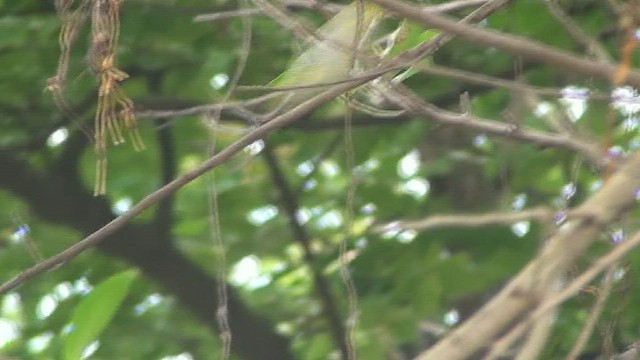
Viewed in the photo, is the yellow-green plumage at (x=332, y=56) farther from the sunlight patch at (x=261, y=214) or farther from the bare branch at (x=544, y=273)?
the sunlight patch at (x=261, y=214)

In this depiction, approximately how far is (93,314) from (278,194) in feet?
4.92

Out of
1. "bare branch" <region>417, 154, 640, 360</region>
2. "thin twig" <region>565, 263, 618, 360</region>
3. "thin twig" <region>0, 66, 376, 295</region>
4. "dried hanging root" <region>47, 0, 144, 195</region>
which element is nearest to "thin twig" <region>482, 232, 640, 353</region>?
"bare branch" <region>417, 154, 640, 360</region>

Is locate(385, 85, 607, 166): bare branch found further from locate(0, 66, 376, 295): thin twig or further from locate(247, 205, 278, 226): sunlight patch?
locate(247, 205, 278, 226): sunlight patch

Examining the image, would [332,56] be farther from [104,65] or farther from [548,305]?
[548,305]

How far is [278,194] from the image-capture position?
10.0ft

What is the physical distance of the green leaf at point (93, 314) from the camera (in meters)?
1.58

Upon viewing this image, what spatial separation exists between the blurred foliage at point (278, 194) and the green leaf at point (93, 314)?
2.52 feet

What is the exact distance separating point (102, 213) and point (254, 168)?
1.64 feet

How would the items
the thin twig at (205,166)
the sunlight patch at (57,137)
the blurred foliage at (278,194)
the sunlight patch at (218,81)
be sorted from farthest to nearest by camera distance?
the sunlight patch at (57,137) < the sunlight patch at (218,81) < the blurred foliage at (278,194) < the thin twig at (205,166)

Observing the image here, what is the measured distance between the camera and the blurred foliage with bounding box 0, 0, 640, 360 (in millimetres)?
2541

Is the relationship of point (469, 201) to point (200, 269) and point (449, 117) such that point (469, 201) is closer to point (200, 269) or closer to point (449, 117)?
point (200, 269)

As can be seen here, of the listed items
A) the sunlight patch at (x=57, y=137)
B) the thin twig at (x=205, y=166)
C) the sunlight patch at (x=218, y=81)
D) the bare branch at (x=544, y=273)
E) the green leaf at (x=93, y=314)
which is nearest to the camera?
the bare branch at (x=544, y=273)

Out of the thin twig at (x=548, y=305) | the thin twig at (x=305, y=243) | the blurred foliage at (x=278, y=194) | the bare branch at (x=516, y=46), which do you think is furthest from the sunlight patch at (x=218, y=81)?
the thin twig at (x=548, y=305)

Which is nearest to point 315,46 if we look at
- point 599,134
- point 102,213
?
point 599,134
